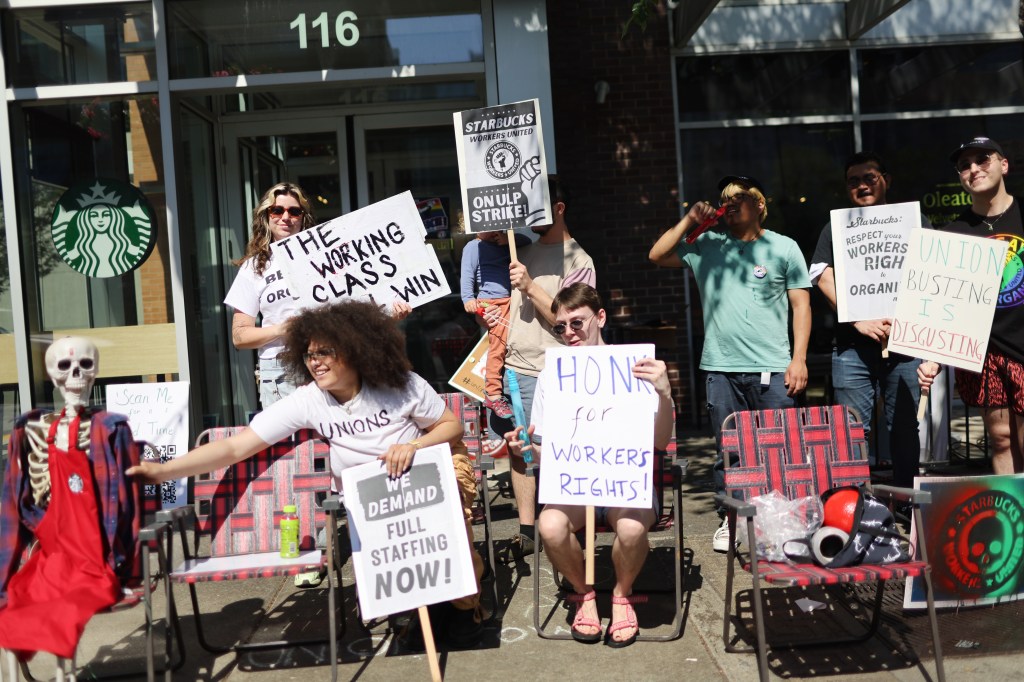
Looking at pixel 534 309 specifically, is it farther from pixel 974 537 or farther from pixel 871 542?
pixel 974 537

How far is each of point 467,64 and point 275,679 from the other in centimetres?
457

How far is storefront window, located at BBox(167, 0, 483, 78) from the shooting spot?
22.7 feet

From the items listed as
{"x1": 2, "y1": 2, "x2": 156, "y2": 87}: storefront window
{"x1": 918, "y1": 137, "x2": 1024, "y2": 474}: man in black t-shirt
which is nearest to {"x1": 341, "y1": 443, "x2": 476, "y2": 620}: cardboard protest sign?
{"x1": 918, "y1": 137, "x2": 1024, "y2": 474}: man in black t-shirt

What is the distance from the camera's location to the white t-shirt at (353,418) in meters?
4.07

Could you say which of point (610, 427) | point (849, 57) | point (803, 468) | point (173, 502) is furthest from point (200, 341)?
point (849, 57)

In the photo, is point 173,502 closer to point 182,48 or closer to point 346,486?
point 346,486

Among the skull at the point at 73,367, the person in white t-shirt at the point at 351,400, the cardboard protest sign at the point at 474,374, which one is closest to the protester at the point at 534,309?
the cardboard protest sign at the point at 474,374

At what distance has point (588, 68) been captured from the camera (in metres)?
8.65

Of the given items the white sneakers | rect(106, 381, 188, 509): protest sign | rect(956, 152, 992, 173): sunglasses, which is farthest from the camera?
rect(106, 381, 188, 509): protest sign

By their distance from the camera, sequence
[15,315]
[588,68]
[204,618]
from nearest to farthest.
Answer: [204,618] < [15,315] < [588,68]

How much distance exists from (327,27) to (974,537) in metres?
5.40

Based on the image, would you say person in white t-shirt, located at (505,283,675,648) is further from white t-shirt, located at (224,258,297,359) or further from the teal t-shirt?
white t-shirt, located at (224,258,297,359)

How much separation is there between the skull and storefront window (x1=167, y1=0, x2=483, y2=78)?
12.5 ft

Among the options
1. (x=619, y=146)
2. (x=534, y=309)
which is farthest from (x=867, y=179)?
(x=619, y=146)
